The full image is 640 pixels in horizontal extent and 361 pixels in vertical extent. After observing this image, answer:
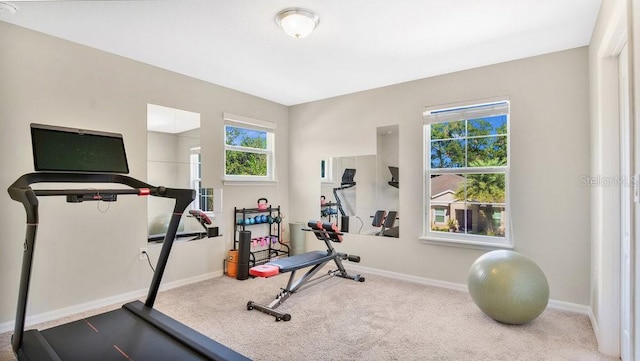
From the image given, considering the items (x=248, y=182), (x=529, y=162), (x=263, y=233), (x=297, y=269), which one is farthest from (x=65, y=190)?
(x=529, y=162)

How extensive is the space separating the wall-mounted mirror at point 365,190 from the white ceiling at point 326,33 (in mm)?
1107

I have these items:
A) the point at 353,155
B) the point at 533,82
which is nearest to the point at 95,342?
the point at 353,155

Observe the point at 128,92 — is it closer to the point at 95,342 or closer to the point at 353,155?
the point at 95,342

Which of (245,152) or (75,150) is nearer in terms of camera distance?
(75,150)

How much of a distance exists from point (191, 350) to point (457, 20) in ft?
10.1

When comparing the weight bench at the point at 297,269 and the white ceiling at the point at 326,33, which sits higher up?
the white ceiling at the point at 326,33

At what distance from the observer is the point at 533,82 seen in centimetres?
330

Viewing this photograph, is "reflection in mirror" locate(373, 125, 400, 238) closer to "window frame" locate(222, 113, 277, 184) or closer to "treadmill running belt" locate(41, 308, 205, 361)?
"window frame" locate(222, 113, 277, 184)

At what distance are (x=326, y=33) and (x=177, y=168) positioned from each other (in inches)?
91.1

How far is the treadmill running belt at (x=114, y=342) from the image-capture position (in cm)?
192

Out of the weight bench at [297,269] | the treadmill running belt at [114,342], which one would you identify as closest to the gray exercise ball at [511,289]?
the weight bench at [297,269]

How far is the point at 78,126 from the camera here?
304cm

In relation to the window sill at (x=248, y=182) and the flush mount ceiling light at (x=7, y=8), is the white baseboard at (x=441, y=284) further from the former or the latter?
the flush mount ceiling light at (x=7, y=8)

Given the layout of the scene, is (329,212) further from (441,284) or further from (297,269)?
(441,284)
